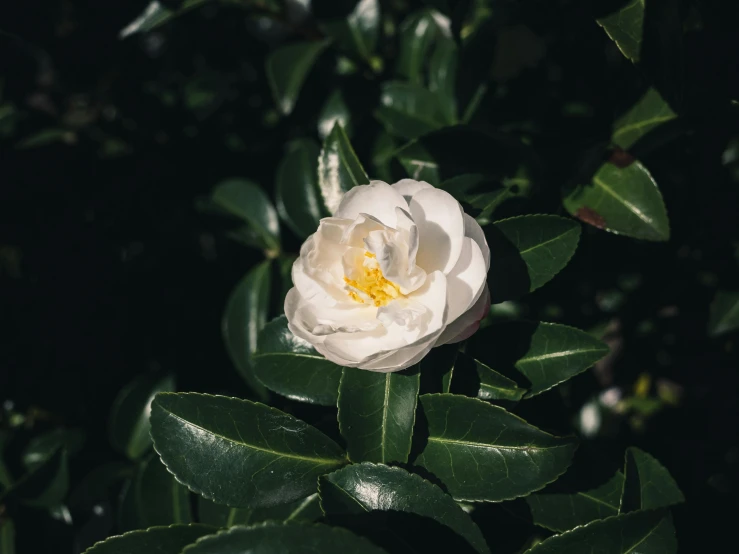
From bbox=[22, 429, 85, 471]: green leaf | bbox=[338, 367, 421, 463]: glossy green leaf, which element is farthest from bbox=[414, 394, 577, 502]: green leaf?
bbox=[22, 429, 85, 471]: green leaf

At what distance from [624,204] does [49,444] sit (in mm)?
1256

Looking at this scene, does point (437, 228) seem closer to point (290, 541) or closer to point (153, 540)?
point (290, 541)

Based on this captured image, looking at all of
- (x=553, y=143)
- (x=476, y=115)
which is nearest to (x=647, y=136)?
(x=553, y=143)

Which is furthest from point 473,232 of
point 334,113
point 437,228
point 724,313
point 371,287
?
point 724,313

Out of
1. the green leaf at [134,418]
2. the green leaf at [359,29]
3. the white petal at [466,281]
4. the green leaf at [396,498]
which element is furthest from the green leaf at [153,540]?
the green leaf at [359,29]

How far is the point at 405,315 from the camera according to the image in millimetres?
685

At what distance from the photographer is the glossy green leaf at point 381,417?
2.28ft

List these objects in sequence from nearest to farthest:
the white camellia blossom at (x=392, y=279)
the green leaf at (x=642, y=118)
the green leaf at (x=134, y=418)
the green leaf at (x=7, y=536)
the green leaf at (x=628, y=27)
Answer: the white camellia blossom at (x=392, y=279)
the green leaf at (x=628, y=27)
the green leaf at (x=642, y=118)
the green leaf at (x=7, y=536)
the green leaf at (x=134, y=418)

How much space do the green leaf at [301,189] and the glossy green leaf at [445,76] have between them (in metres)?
0.27

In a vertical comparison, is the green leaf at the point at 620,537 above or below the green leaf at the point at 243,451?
below

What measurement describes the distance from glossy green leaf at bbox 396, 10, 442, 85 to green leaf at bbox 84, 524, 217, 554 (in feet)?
3.21

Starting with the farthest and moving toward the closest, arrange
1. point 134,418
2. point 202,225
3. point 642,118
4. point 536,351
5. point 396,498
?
point 202,225 < point 134,418 < point 642,118 < point 536,351 < point 396,498

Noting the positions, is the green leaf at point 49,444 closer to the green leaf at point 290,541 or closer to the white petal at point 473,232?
the green leaf at point 290,541

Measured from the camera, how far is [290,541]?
562 millimetres
